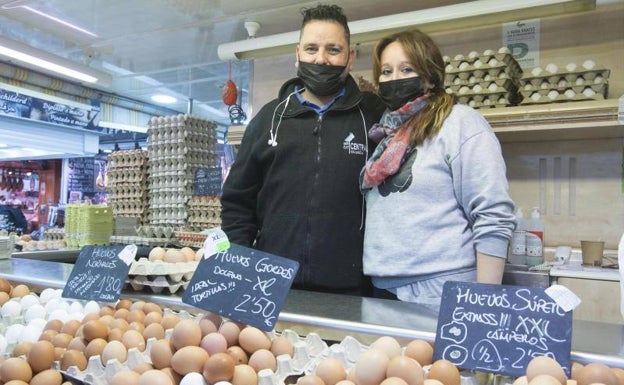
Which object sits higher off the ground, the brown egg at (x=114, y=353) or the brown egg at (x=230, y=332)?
the brown egg at (x=230, y=332)

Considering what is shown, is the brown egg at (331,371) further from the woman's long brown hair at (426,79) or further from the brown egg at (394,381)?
the woman's long brown hair at (426,79)

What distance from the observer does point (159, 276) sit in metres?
1.38

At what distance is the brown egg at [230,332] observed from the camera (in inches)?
38.0

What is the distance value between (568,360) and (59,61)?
5507 mm

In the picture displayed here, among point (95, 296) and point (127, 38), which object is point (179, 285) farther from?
point (127, 38)

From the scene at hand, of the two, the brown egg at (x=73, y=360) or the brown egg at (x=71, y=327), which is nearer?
the brown egg at (x=73, y=360)

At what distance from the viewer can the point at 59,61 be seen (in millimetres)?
5090

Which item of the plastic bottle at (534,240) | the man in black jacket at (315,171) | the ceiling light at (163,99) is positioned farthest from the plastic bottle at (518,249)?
the ceiling light at (163,99)

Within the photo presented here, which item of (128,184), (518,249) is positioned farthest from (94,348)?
(128,184)

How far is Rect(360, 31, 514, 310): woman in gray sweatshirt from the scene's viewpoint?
1.39m

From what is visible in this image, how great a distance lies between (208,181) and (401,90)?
3.34 meters

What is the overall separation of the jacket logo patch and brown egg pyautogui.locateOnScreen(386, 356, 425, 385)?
988 mm

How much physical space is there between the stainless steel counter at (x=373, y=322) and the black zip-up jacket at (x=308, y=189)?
256 mm

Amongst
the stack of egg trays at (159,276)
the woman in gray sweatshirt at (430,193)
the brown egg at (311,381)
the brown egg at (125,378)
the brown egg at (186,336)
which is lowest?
the brown egg at (125,378)
